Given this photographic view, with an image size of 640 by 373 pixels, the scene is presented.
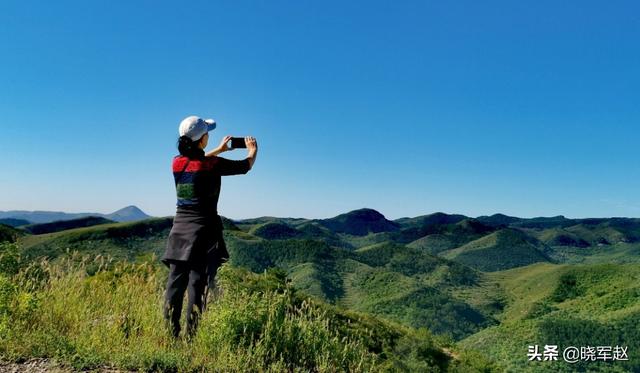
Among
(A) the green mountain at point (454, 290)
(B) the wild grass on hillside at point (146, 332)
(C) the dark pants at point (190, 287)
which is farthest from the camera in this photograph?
(A) the green mountain at point (454, 290)

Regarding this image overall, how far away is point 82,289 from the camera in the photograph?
6.77 metres

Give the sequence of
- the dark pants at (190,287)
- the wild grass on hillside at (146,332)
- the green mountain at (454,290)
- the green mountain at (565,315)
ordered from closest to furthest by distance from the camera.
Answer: the wild grass on hillside at (146,332) < the dark pants at (190,287) < the green mountain at (565,315) < the green mountain at (454,290)

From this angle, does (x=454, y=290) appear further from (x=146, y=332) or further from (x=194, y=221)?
(x=194, y=221)

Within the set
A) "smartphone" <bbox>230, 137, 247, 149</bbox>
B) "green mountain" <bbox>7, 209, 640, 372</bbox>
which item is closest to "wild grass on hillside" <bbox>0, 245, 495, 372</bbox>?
"smartphone" <bbox>230, 137, 247, 149</bbox>

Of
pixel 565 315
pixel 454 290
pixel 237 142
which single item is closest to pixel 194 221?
pixel 237 142

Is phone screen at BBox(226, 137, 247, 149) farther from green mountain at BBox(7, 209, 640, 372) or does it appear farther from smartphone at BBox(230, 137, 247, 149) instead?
green mountain at BBox(7, 209, 640, 372)

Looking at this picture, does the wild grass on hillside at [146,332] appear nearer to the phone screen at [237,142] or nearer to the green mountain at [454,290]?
the phone screen at [237,142]

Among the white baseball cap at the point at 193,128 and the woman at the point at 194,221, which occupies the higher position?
the white baseball cap at the point at 193,128

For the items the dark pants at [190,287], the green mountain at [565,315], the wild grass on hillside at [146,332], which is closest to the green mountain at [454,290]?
the green mountain at [565,315]

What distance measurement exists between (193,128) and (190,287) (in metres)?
1.85

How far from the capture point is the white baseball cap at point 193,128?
18.1 feet

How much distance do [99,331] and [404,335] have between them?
37122 mm

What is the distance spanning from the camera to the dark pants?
18.0 feet

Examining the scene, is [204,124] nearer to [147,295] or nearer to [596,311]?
[147,295]
